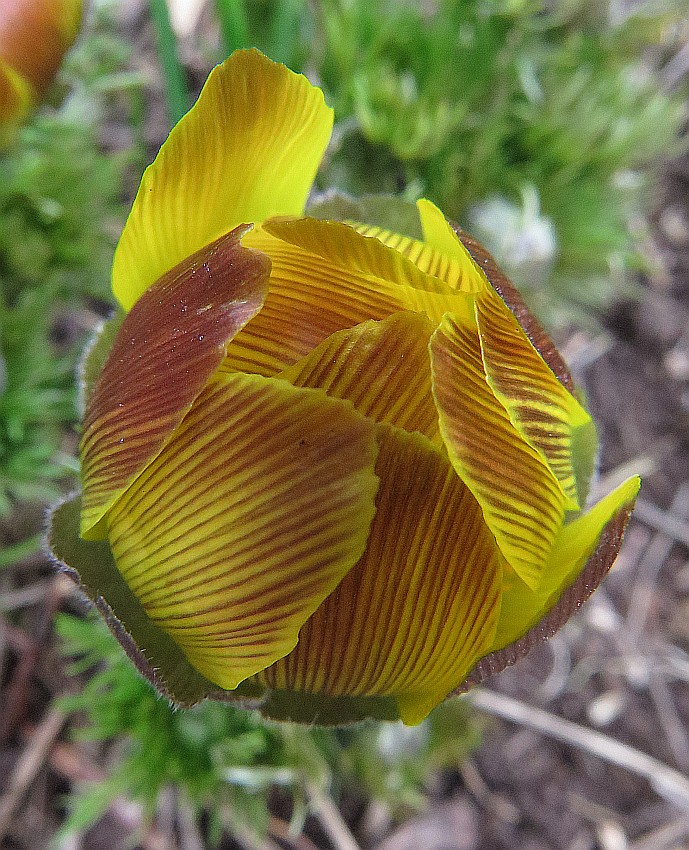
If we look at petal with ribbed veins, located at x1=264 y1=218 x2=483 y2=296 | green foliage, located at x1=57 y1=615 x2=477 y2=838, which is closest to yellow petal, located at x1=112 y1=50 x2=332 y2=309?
petal with ribbed veins, located at x1=264 y1=218 x2=483 y2=296

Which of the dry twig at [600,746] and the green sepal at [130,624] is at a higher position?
the green sepal at [130,624]

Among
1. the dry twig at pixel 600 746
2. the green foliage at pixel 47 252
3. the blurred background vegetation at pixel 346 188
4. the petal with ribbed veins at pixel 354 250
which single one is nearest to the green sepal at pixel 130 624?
the petal with ribbed veins at pixel 354 250

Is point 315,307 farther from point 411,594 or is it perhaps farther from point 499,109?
point 499,109

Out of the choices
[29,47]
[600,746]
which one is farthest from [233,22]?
[600,746]

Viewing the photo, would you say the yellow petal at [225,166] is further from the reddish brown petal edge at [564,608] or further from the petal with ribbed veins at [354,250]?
the reddish brown petal edge at [564,608]

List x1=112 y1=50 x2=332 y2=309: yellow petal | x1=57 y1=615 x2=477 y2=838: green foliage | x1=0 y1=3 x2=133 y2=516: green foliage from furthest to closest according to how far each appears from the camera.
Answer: x1=0 y1=3 x2=133 y2=516: green foliage → x1=57 y1=615 x2=477 y2=838: green foliage → x1=112 y1=50 x2=332 y2=309: yellow petal

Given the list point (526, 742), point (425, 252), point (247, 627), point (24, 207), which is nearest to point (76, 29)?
point (24, 207)

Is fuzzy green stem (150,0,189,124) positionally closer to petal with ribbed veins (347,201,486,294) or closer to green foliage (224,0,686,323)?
green foliage (224,0,686,323)
